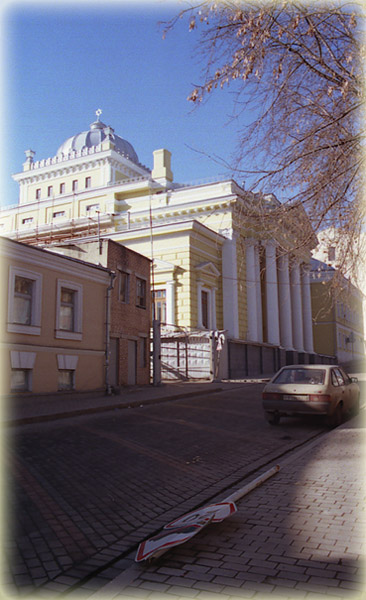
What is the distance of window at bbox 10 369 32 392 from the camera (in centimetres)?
1564

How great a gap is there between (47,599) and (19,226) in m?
49.5

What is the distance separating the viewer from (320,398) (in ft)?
39.7

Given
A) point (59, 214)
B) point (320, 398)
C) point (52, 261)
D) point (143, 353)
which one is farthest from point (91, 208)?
point (320, 398)

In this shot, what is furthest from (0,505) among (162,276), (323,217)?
(162,276)

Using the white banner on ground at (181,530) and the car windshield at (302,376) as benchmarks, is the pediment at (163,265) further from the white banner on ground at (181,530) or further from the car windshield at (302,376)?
the white banner on ground at (181,530)

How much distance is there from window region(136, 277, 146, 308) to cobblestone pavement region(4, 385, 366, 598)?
11.3 meters

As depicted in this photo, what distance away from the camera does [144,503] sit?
243 inches

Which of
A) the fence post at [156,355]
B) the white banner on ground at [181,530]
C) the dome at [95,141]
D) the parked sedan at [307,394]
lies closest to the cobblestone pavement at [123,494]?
the white banner on ground at [181,530]

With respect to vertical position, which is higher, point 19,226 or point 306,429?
point 19,226

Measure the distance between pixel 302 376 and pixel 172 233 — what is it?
23.3m

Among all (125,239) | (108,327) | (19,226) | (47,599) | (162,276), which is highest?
(19,226)

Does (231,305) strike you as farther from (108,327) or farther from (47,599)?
(47,599)

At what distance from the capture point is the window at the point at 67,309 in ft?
59.7

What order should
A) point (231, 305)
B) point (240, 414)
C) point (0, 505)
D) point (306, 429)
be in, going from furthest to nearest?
point (231, 305)
point (240, 414)
point (306, 429)
point (0, 505)
